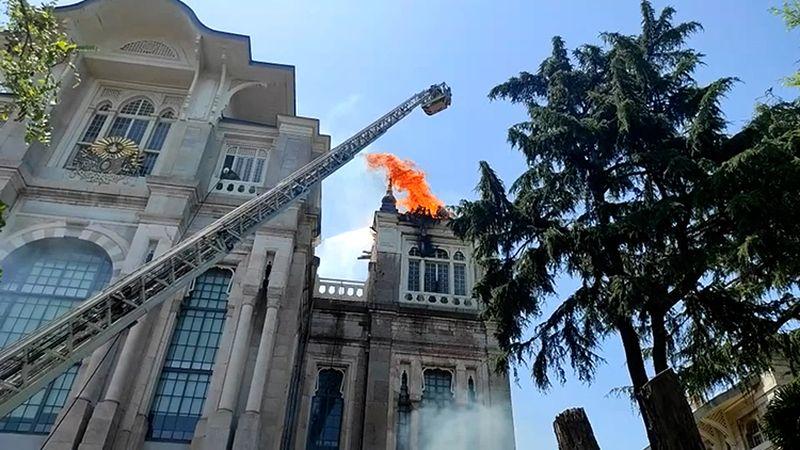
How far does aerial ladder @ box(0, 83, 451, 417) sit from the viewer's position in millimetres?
8242

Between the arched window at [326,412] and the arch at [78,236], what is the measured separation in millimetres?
7460

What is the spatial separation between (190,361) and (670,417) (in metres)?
10.6

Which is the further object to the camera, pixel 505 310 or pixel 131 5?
pixel 131 5

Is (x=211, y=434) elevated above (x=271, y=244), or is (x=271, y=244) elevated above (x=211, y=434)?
(x=271, y=244)

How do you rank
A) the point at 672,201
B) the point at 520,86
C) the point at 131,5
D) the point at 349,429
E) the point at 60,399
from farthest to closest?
the point at 131,5, the point at 349,429, the point at 520,86, the point at 60,399, the point at 672,201

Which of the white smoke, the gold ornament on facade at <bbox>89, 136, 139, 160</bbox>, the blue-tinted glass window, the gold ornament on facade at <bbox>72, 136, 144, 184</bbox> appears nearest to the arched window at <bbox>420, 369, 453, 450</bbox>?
the white smoke

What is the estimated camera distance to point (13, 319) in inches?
560

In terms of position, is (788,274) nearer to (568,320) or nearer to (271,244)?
(568,320)

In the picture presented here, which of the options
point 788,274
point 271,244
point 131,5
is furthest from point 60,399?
point 788,274

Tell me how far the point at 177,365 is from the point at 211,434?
Answer: 2466mm

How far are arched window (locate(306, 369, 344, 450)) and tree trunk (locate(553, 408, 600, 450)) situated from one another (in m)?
11.7

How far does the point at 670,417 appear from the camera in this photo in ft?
27.0

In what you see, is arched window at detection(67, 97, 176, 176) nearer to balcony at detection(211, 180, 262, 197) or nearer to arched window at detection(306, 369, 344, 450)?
balcony at detection(211, 180, 262, 197)

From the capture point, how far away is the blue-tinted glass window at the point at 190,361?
43.6 ft
